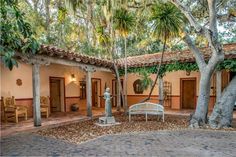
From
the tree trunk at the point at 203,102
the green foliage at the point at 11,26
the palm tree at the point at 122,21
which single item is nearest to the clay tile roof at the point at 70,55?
the palm tree at the point at 122,21

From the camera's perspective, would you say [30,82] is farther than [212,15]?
Yes

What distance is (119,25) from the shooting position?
10.5 meters

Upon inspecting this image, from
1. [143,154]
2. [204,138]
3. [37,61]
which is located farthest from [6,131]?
[204,138]

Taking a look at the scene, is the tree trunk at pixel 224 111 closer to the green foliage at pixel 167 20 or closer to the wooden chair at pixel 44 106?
the green foliage at pixel 167 20

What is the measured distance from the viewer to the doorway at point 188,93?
539 inches

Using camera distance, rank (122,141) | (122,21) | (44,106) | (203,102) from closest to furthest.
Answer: (122,141), (203,102), (122,21), (44,106)

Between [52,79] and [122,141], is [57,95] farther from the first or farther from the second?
[122,141]

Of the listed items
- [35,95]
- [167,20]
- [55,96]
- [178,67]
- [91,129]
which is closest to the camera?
[35,95]

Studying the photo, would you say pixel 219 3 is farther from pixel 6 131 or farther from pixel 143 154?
pixel 6 131

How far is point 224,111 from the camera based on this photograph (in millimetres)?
8500

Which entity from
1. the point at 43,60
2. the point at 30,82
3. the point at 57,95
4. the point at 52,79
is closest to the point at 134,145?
the point at 43,60

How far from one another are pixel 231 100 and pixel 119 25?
536 centimetres

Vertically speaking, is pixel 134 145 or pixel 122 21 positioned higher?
pixel 122 21

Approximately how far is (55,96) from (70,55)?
4332 millimetres
